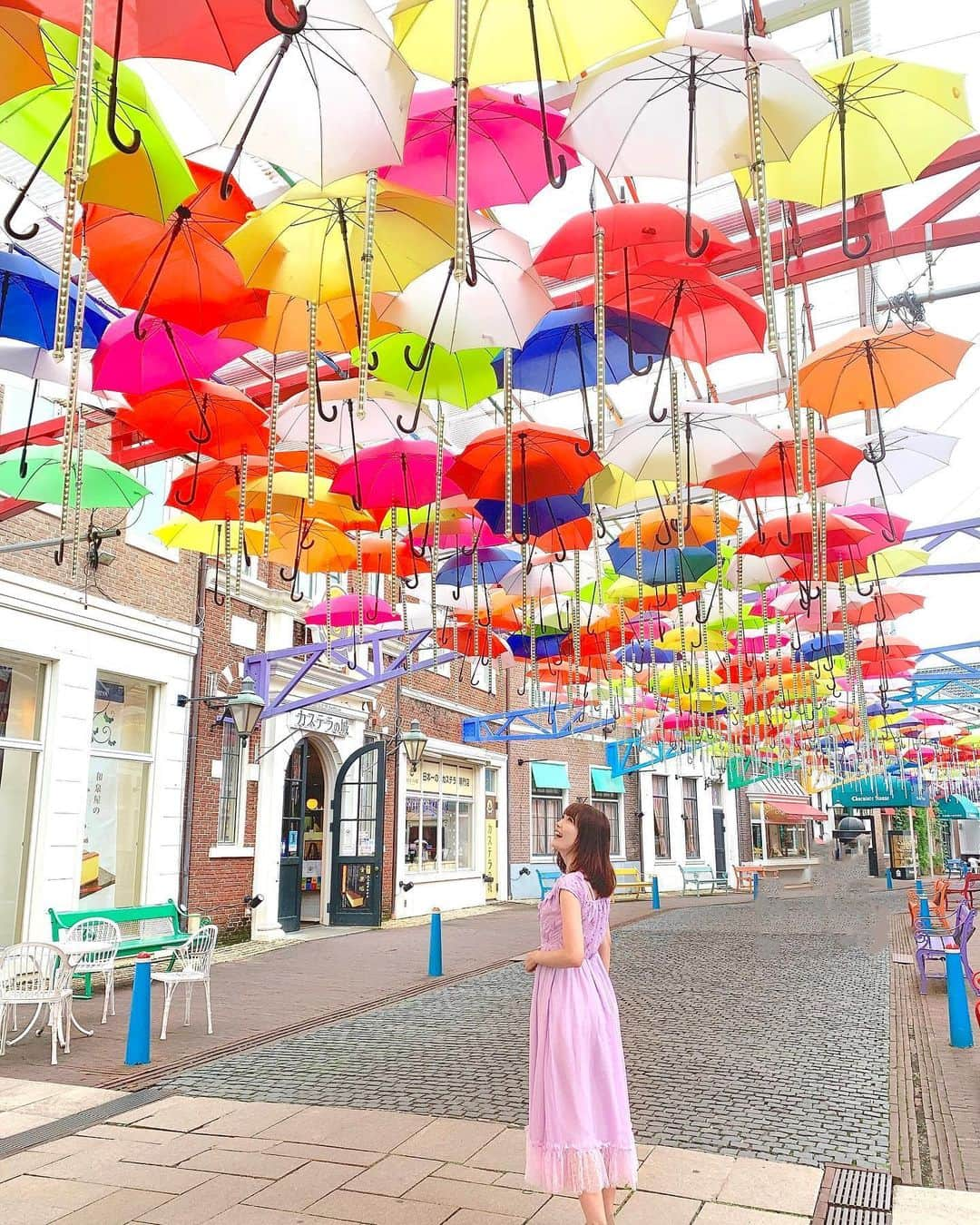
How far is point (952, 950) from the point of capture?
8.12 m

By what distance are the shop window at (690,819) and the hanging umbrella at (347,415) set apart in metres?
28.5

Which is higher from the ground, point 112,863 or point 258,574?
point 258,574

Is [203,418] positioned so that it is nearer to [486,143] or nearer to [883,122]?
[486,143]

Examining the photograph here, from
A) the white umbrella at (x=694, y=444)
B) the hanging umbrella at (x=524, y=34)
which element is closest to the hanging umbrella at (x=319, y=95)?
the hanging umbrella at (x=524, y=34)

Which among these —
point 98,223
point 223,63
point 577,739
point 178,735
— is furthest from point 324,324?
point 577,739

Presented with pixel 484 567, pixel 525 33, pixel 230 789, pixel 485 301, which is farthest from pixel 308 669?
pixel 525 33

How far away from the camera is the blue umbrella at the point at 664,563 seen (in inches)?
368

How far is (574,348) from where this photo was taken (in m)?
5.71

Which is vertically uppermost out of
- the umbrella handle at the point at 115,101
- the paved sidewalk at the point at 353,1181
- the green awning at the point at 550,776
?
the umbrella handle at the point at 115,101

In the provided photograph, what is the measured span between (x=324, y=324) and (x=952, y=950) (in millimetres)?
7244

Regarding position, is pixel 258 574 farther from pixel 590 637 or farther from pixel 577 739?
pixel 577 739

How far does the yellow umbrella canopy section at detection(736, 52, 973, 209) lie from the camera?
407cm

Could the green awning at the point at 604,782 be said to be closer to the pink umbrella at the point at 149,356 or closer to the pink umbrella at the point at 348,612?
the pink umbrella at the point at 348,612

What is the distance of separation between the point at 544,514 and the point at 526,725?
18.6 m
